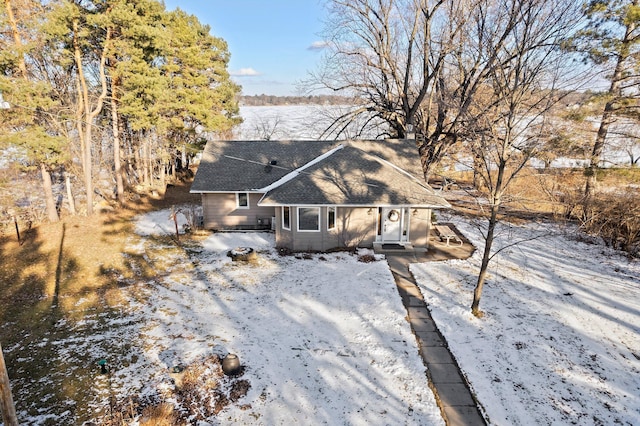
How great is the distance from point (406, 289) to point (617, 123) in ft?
47.2

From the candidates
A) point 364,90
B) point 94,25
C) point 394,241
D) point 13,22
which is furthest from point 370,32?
point 13,22

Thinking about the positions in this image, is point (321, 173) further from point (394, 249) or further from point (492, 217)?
point (492, 217)

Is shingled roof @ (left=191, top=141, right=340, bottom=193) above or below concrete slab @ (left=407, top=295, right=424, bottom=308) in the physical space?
above

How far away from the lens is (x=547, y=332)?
9.57m

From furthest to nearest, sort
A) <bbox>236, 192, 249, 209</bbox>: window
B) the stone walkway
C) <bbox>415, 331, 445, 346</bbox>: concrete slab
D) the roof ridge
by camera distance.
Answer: <bbox>236, 192, 249, 209</bbox>: window
the roof ridge
<bbox>415, 331, 445, 346</bbox>: concrete slab
the stone walkway

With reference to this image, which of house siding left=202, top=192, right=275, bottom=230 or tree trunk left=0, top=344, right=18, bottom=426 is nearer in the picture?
tree trunk left=0, top=344, right=18, bottom=426

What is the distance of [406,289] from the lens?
11938 millimetres

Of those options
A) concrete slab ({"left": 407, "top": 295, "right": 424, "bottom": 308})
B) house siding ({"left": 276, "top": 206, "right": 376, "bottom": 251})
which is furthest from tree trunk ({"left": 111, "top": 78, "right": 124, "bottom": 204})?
concrete slab ({"left": 407, "top": 295, "right": 424, "bottom": 308})

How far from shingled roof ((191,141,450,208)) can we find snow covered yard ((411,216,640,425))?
369cm

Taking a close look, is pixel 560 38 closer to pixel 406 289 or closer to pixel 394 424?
pixel 406 289

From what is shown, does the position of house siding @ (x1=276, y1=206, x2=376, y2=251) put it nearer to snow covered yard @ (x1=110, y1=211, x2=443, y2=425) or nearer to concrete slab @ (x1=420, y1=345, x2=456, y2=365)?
snow covered yard @ (x1=110, y1=211, x2=443, y2=425)

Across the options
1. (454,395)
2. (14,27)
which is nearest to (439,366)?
(454,395)

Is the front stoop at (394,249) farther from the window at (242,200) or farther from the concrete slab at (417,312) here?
the window at (242,200)

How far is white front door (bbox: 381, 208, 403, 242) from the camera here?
1520 centimetres
